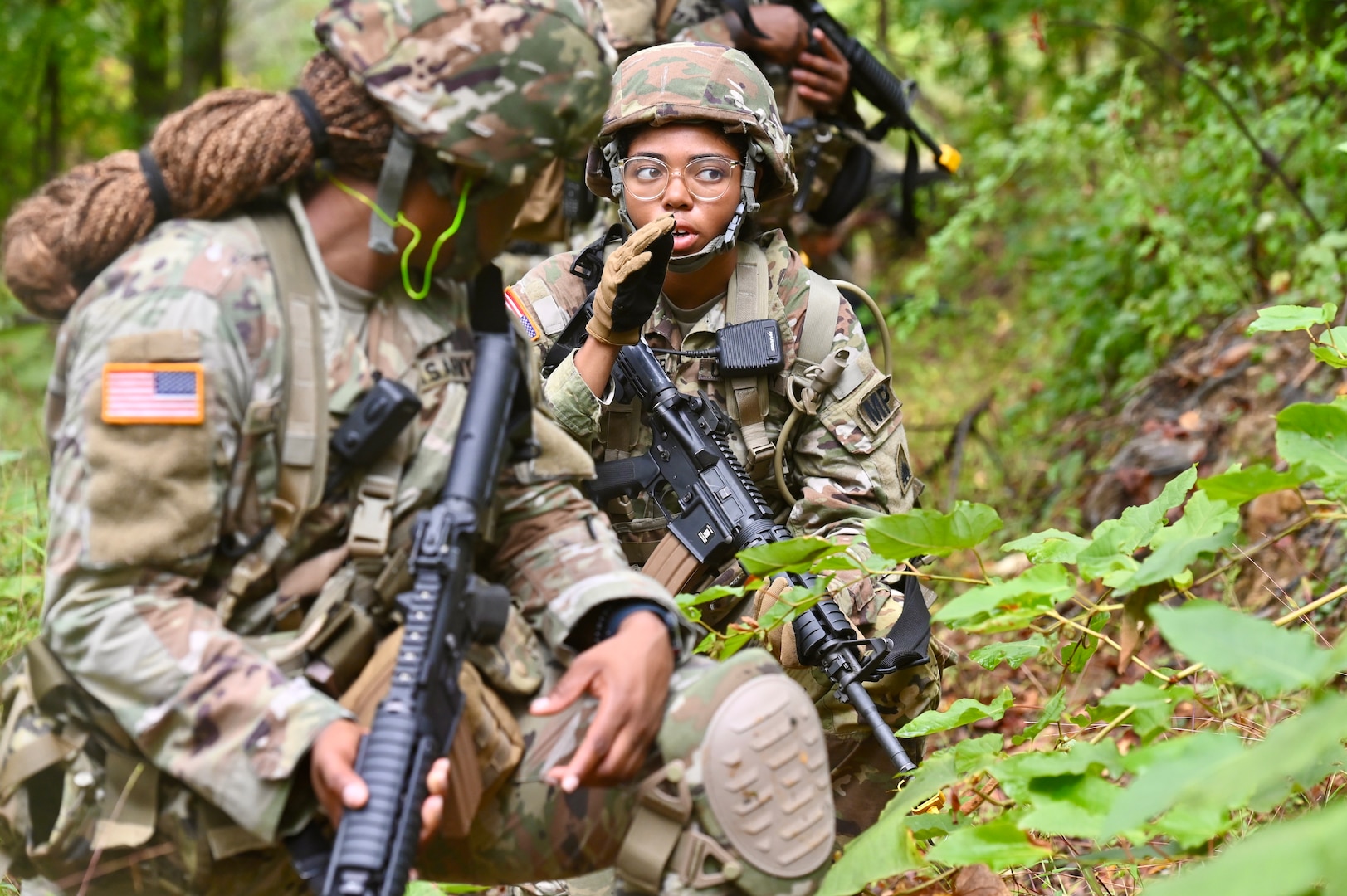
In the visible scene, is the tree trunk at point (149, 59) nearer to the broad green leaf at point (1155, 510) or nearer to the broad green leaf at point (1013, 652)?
the broad green leaf at point (1013, 652)

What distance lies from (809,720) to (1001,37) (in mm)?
6444

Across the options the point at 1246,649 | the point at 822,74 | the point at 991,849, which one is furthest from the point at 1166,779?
the point at 822,74

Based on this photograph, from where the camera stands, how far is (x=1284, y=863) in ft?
3.87

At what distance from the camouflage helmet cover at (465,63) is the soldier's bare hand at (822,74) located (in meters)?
3.69

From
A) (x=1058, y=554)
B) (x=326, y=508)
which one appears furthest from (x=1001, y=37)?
(x=326, y=508)

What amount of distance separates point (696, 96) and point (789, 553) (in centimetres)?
174

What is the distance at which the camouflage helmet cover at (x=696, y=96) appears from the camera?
3592 mm

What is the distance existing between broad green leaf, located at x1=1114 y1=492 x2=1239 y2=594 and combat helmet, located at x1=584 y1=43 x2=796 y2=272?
163 centimetres

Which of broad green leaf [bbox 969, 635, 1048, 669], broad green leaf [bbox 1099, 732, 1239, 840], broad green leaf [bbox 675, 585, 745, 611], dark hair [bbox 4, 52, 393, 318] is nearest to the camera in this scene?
broad green leaf [bbox 1099, 732, 1239, 840]

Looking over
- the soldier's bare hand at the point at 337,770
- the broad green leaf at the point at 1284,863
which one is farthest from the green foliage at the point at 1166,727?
the soldier's bare hand at the point at 337,770

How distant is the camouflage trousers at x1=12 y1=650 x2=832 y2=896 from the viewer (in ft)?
6.78

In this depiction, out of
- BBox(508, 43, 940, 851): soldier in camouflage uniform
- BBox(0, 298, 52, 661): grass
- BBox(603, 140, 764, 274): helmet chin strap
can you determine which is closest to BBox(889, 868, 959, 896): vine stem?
BBox(508, 43, 940, 851): soldier in camouflage uniform

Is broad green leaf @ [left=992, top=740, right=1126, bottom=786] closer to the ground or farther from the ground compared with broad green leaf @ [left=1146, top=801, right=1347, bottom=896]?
closer to the ground

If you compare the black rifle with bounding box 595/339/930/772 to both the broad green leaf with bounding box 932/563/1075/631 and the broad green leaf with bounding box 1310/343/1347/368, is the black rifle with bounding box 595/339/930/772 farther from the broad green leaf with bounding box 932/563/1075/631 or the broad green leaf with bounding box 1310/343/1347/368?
the broad green leaf with bounding box 1310/343/1347/368
